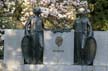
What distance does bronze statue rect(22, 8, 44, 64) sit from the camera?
16.0 m

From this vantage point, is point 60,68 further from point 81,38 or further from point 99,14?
point 99,14

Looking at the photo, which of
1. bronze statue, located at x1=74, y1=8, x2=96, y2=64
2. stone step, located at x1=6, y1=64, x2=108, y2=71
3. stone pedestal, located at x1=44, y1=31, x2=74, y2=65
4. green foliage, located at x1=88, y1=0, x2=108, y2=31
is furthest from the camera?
green foliage, located at x1=88, y1=0, x2=108, y2=31

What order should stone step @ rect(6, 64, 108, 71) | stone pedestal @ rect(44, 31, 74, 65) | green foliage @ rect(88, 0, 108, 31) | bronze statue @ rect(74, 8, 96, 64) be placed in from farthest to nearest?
green foliage @ rect(88, 0, 108, 31)
stone pedestal @ rect(44, 31, 74, 65)
bronze statue @ rect(74, 8, 96, 64)
stone step @ rect(6, 64, 108, 71)

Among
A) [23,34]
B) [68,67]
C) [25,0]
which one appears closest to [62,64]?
[68,67]

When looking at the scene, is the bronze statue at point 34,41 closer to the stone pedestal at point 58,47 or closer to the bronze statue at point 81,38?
the stone pedestal at point 58,47

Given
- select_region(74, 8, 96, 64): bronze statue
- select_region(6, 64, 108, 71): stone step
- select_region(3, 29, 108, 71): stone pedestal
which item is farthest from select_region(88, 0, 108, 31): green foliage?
select_region(6, 64, 108, 71): stone step

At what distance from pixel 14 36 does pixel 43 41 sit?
1000 mm

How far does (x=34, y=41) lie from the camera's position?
52.6 feet

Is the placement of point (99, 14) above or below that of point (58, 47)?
above

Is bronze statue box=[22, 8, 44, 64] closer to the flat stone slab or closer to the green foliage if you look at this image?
the flat stone slab

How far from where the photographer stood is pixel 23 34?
16.2 m

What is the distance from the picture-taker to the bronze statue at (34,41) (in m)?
16.0

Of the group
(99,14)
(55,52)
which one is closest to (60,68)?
(55,52)

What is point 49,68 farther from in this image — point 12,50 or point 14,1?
point 14,1
